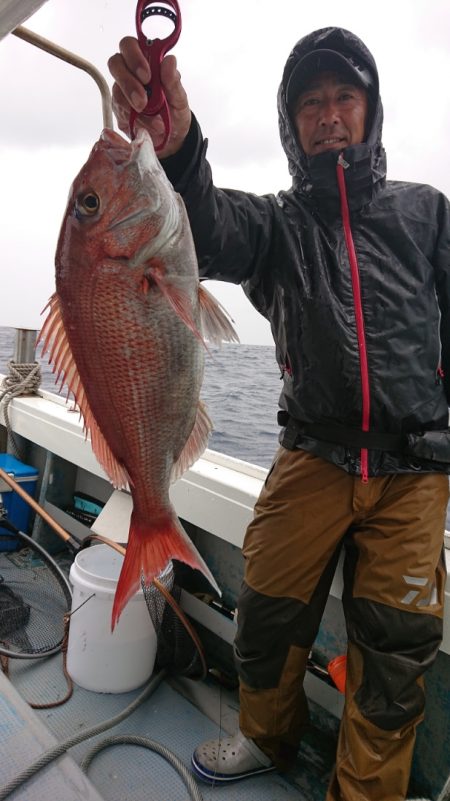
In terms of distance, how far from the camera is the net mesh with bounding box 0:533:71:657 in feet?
10.7

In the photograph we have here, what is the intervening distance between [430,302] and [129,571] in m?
1.55

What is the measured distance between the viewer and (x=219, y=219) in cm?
191

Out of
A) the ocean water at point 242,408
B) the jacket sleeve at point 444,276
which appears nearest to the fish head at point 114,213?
the jacket sleeve at point 444,276

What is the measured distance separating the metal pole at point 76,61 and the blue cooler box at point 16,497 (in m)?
3.54

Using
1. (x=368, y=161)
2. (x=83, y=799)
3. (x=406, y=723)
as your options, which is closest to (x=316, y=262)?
(x=368, y=161)

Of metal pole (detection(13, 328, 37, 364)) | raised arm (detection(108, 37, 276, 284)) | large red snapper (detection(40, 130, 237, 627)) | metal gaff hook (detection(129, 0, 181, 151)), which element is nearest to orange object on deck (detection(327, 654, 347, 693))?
large red snapper (detection(40, 130, 237, 627))

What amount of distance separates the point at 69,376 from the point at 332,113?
5.62ft

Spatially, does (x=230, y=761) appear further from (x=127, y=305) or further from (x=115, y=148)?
(x=115, y=148)

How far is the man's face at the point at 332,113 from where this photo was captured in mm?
2242

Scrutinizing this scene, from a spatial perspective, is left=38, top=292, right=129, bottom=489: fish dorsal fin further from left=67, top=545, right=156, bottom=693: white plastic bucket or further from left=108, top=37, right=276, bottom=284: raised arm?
left=67, top=545, right=156, bottom=693: white plastic bucket

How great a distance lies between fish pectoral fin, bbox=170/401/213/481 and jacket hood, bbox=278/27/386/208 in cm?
130

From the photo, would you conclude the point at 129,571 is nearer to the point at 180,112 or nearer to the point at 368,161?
the point at 180,112

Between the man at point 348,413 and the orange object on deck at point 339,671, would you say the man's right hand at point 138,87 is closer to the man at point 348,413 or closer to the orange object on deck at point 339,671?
the man at point 348,413

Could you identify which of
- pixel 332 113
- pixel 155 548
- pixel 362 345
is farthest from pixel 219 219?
pixel 155 548
